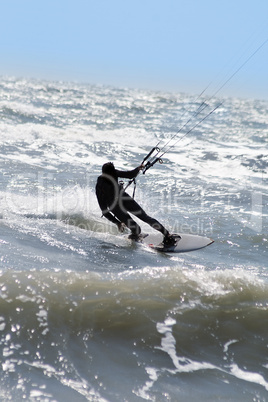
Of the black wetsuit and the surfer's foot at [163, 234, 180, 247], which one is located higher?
the black wetsuit

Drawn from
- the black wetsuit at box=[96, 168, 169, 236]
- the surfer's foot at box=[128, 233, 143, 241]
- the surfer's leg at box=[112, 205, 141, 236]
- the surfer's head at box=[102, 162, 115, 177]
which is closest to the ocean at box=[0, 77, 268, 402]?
the surfer's foot at box=[128, 233, 143, 241]

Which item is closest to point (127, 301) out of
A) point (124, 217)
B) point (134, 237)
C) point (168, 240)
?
point (168, 240)

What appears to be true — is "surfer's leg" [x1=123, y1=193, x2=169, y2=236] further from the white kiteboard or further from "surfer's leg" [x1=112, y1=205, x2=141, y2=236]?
the white kiteboard

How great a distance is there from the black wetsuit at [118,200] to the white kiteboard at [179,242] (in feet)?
0.96

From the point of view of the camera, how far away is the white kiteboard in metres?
8.52

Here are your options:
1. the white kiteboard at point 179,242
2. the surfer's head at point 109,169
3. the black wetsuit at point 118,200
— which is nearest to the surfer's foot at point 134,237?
the white kiteboard at point 179,242

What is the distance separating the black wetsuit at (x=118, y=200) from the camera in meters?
8.40

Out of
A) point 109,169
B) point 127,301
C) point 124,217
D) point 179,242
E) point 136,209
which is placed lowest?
point 127,301

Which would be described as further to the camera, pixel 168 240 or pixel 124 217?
pixel 124 217

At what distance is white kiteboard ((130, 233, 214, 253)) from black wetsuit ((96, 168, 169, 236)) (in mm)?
292

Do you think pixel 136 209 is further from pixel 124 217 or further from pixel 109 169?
pixel 109 169

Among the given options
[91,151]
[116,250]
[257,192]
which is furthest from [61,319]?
[91,151]

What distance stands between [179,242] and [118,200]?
4.72 feet

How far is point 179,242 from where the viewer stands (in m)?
8.82
